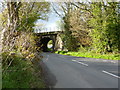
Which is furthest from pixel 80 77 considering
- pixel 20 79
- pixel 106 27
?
pixel 106 27

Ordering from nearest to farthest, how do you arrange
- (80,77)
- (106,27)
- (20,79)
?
(20,79), (80,77), (106,27)

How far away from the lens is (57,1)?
1185 inches

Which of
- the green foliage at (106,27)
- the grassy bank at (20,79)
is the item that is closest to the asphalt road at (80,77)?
the grassy bank at (20,79)

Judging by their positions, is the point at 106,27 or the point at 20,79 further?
the point at 106,27

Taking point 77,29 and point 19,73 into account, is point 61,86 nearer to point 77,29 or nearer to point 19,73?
point 19,73

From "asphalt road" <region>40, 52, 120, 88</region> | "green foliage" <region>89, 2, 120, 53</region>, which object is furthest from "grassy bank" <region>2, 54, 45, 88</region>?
"green foliage" <region>89, 2, 120, 53</region>

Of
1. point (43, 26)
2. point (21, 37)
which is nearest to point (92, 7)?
point (21, 37)

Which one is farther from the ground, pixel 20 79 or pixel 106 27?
pixel 106 27

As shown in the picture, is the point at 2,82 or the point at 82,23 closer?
the point at 2,82

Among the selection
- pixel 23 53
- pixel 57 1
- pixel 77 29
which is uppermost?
pixel 57 1

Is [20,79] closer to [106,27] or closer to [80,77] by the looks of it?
[80,77]

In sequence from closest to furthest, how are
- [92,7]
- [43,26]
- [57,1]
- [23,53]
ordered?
[23,53], [92,7], [57,1], [43,26]

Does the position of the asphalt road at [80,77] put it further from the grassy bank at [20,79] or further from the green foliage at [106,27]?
the green foliage at [106,27]

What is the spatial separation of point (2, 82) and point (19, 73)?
1.05m
